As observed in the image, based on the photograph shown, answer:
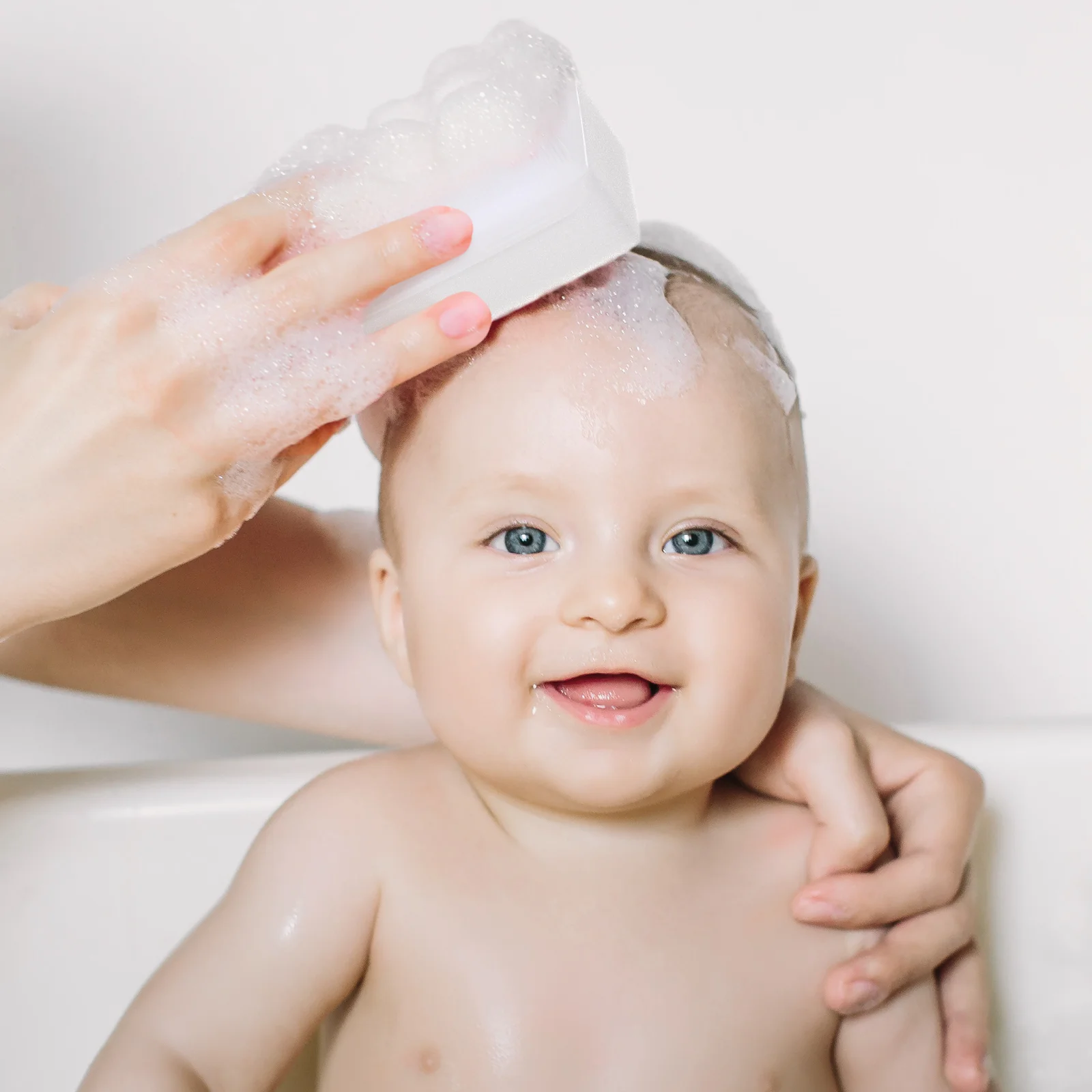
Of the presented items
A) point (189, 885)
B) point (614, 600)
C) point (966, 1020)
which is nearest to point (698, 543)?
point (614, 600)

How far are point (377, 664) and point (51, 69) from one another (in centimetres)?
87

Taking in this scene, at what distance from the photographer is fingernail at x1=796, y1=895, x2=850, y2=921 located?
0.94m

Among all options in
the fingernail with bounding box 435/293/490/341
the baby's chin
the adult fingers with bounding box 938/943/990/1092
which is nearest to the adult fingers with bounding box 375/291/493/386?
the fingernail with bounding box 435/293/490/341

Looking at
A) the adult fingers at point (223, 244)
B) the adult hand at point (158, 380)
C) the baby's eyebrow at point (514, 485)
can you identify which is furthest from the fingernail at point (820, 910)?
the adult fingers at point (223, 244)

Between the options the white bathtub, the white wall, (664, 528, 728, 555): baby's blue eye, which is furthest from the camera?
the white wall

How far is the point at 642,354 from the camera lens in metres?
0.86

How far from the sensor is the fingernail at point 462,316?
2.58ft

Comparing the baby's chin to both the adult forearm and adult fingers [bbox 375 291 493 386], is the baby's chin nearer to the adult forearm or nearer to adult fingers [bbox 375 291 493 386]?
adult fingers [bbox 375 291 493 386]

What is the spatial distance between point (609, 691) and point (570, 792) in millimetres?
70

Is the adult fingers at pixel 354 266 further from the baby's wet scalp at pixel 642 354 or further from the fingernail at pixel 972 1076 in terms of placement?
the fingernail at pixel 972 1076

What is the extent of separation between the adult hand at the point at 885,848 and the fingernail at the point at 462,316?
16.9 inches

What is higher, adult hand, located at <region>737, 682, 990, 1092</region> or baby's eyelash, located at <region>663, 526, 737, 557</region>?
baby's eyelash, located at <region>663, 526, 737, 557</region>

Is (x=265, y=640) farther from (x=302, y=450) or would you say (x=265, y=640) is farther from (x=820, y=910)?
(x=820, y=910)

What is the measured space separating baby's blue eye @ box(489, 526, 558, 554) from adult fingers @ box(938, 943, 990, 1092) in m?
0.48
